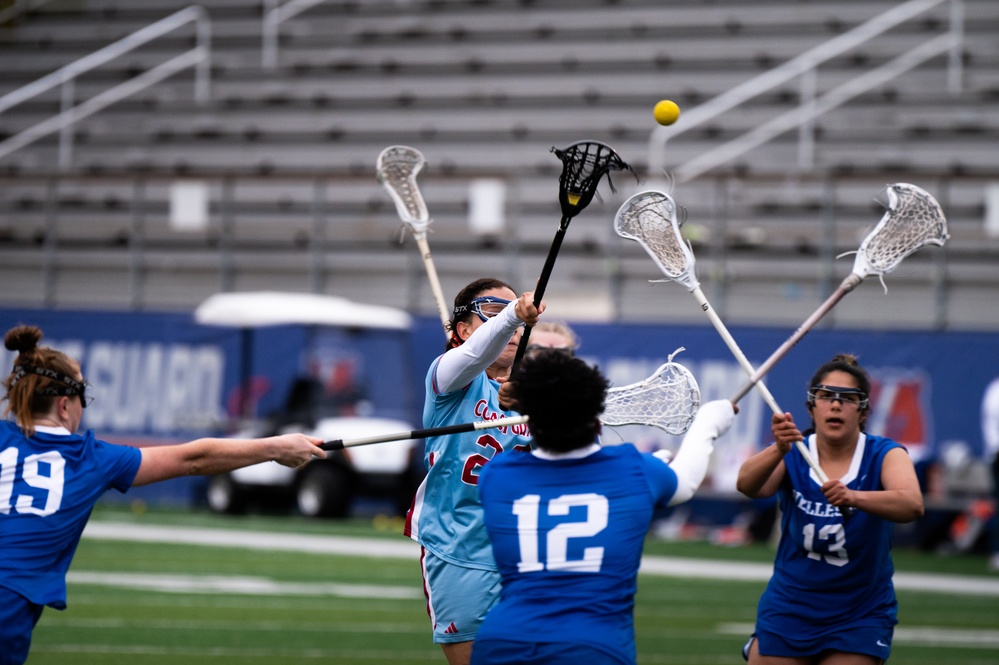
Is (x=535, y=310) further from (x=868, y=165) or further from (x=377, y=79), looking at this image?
(x=377, y=79)

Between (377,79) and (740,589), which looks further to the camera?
(377,79)

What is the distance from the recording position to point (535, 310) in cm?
493

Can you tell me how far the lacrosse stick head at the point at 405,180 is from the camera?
6844 millimetres

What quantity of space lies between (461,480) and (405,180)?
2.04 meters

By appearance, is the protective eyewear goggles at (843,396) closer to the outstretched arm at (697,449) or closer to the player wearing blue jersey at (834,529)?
the player wearing blue jersey at (834,529)

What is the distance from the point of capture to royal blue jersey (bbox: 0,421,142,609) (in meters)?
4.96

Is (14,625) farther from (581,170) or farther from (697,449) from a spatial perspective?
(581,170)

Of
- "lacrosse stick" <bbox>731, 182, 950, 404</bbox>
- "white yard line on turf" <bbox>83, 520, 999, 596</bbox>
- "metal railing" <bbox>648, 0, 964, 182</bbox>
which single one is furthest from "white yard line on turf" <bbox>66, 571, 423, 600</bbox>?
"metal railing" <bbox>648, 0, 964, 182</bbox>

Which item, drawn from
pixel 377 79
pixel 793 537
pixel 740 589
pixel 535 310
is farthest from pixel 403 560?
pixel 377 79

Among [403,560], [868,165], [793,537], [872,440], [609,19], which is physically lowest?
[403,560]

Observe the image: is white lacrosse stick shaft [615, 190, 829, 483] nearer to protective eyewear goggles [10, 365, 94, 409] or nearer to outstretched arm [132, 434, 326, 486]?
outstretched arm [132, 434, 326, 486]

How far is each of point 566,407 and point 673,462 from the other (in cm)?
44

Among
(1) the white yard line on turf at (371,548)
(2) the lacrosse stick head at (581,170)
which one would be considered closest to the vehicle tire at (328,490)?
(1) the white yard line on turf at (371,548)

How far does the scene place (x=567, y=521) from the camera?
4.27 meters
